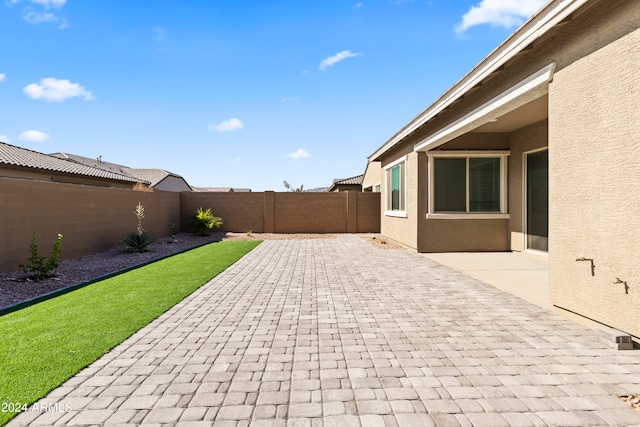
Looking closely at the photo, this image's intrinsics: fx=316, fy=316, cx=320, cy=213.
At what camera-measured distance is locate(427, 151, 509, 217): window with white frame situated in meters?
9.59

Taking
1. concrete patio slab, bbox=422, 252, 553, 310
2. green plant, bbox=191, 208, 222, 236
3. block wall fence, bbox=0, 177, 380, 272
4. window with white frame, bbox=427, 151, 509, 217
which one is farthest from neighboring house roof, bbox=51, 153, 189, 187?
concrete patio slab, bbox=422, 252, 553, 310

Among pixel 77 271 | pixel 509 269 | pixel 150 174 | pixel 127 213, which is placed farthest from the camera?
pixel 150 174

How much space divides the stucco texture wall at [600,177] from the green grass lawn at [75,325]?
5559 mm

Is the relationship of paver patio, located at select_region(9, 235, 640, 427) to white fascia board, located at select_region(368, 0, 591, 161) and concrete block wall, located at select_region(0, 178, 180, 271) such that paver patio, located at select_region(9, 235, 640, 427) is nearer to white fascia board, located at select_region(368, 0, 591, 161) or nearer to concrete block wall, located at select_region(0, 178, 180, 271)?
white fascia board, located at select_region(368, 0, 591, 161)

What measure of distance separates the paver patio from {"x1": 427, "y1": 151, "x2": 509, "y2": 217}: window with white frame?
474 cm

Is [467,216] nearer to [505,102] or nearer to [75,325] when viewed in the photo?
[505,102]

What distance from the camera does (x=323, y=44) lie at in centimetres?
1227

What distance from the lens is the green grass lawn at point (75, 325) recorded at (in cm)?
276

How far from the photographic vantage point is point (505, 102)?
534 centimetres

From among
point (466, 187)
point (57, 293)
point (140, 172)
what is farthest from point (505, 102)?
point (140, 172)

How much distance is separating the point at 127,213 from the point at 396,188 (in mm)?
10354

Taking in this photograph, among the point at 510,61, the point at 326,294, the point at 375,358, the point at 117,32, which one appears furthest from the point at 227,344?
the point at 117,32

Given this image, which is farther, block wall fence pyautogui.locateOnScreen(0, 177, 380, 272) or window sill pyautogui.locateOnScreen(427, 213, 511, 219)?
window sill pyautogui.locateOnScreen(427, 213, 511, 219)

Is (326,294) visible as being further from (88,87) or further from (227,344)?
(88,87)
